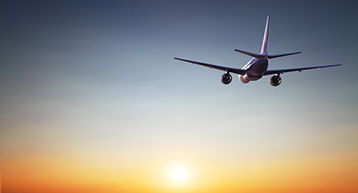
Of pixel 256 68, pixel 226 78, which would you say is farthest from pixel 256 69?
pixel 226 78

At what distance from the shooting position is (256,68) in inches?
3103

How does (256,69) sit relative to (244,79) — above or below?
below

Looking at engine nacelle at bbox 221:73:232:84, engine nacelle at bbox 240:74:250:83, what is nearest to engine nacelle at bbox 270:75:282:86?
engine nacelle at bbox 240:74:250:83

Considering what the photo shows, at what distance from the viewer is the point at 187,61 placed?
76.9m

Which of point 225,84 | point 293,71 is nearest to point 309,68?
point 293,71

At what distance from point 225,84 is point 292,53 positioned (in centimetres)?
1790

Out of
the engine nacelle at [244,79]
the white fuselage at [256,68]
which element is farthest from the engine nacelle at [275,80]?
the engine nacelle at [244,79]

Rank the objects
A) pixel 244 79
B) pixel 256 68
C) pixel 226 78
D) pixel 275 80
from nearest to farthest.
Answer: pixel 256 68 → pixel 226 78 → pixel 275 80 → pixel 244 79

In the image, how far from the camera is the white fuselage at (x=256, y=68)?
77.4m

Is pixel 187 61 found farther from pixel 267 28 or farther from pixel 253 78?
pixel 267 28

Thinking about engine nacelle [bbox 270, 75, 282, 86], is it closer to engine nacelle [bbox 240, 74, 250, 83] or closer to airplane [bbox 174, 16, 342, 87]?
airplane [bbox 174, 16, 342, 87]

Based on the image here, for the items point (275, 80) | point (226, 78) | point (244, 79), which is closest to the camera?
point (226, 78)

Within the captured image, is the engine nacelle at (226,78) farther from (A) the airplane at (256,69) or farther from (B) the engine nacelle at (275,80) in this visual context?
(B) the engine nacelle at (275,80)

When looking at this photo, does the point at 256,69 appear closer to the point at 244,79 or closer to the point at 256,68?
the point at 256,68
